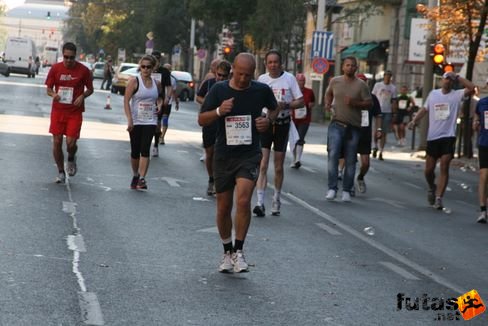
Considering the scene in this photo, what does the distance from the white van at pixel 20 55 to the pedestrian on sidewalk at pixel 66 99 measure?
68.0m

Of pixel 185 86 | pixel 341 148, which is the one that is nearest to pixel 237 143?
pixel 341 148

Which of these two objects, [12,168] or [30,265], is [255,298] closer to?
[30,265]

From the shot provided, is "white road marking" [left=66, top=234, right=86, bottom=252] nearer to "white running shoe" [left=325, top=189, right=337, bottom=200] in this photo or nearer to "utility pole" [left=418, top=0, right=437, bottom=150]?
"white running shoe" [left=325, top=189, right=337, bottom=200]

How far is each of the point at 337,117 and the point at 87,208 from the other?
4.48 metres

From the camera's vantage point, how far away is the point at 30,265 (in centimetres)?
984

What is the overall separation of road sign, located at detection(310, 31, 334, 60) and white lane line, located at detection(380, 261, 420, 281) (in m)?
32.7

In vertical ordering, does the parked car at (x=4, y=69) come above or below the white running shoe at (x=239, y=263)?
below

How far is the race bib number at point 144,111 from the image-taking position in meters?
16.7

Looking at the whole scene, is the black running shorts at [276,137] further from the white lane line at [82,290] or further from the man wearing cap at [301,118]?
the man wearing cap at [301,118]

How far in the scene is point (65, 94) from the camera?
16750mm

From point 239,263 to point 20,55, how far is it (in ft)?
253

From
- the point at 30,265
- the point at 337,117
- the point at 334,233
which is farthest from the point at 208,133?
the point at 30,265

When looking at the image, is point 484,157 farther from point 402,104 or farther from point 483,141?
point 402,104

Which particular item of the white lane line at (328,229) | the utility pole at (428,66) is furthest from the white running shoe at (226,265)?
the utility pole at (428,66)
